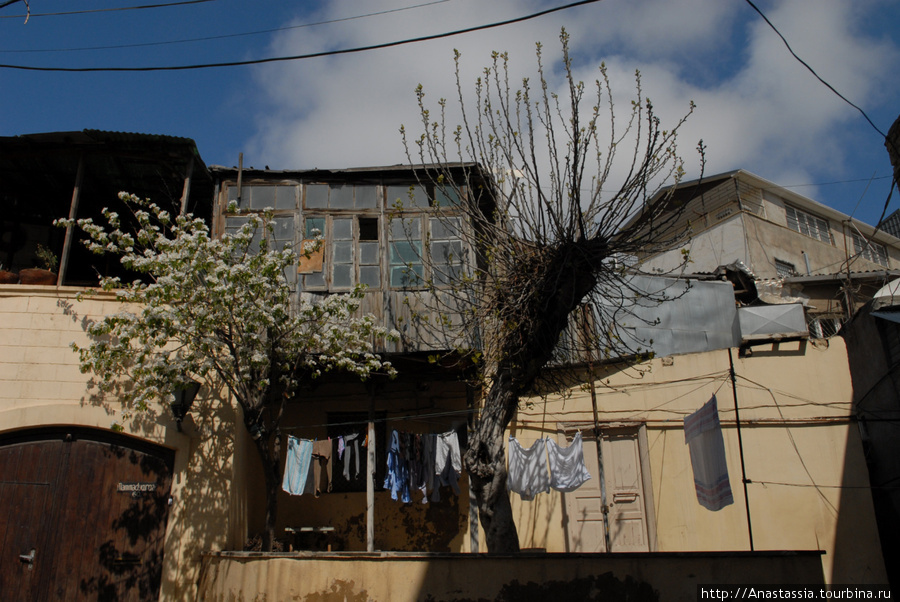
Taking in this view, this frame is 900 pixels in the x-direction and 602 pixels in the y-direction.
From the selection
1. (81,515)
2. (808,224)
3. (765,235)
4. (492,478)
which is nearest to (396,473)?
(492,478)

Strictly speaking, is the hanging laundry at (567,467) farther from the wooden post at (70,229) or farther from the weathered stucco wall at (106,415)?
the wooden post at (70,229)

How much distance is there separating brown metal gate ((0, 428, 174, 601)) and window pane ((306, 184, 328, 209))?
4630mm

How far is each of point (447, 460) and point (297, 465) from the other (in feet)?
7.61

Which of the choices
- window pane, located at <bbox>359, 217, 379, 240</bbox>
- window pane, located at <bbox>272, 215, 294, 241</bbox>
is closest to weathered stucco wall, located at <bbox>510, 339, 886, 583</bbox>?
window pane, located at <bbox>359, 217, 379, 240</bbox>

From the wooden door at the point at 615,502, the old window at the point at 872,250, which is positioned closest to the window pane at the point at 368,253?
the wooden door at the point at 615,502

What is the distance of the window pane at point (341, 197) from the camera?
1161 centimetres

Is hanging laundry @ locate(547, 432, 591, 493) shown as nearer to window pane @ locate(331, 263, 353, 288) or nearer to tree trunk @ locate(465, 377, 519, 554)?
tree trunk @ locate(465, 377, 519, 554)

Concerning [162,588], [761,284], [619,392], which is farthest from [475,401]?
[761,284]

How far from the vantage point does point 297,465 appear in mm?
10227

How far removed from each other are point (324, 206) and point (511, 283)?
4827 millimetres

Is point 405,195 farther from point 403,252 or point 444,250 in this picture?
point 444,250

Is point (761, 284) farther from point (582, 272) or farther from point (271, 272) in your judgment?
point (271, 272)

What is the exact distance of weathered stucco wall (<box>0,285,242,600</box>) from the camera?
895 cm

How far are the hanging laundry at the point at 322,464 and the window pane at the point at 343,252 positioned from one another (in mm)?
2936
